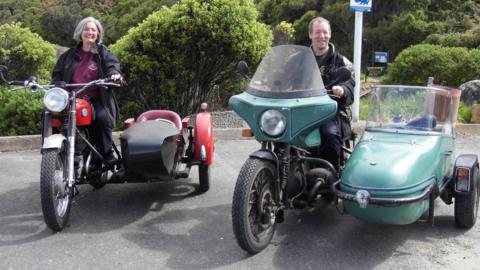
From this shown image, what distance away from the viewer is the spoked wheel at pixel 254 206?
3850 millimetres

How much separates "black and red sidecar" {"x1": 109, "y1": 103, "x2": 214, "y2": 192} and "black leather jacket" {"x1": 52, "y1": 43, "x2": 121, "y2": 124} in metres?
0.34

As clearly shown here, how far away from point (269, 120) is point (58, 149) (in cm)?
167

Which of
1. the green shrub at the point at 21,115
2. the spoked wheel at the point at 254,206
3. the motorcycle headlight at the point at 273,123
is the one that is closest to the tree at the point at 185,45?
the green shrub at the point at 21,115

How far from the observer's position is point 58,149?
4.39 m

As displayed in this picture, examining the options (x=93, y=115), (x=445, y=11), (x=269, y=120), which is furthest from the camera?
(x=445, y=11)

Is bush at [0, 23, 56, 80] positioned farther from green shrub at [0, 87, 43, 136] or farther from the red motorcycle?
the red motorcycle

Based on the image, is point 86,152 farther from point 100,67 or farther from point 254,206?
point 254,206

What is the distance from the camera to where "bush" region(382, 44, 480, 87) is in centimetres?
1189

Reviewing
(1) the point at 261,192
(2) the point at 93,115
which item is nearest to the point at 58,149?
(2) the point at 93,115

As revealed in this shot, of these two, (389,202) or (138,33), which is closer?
(389,202)

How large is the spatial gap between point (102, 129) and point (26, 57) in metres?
4.85

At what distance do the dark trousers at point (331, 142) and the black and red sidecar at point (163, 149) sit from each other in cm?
129

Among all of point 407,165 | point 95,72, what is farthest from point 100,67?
point 407,165

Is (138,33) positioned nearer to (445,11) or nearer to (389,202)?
(389,202)
